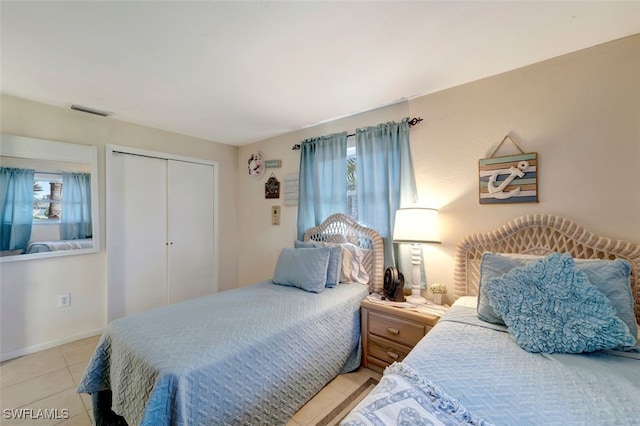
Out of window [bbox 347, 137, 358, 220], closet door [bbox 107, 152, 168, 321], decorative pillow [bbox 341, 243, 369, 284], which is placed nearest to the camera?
decorative pillow [bbox 341, 243, 369, 284]

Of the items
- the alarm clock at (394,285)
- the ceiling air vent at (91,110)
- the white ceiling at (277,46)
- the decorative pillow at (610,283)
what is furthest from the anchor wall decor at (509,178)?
the ceiling air vent at (91,110)

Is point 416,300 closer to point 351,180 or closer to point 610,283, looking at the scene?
point 610,283

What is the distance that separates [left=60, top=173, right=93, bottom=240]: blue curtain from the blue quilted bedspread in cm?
162

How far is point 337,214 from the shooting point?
2664 mm

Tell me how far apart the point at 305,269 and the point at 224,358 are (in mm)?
1047

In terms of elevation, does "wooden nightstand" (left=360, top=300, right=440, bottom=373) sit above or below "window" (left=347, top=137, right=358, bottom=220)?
below

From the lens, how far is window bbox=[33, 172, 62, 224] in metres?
2.35

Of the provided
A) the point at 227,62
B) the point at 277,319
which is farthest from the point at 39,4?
the point at 277,319

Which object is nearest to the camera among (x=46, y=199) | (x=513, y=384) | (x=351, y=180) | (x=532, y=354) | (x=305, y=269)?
(x=513, y=384)

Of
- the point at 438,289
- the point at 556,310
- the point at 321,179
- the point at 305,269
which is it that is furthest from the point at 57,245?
the point at 556,310

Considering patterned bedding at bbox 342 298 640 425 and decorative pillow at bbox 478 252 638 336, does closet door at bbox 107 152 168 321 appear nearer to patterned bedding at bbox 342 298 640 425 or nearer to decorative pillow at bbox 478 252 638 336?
patterned bedding at bbox 342 298 640 425

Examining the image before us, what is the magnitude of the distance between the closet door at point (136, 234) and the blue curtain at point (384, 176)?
2408mm

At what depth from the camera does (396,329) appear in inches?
76.0

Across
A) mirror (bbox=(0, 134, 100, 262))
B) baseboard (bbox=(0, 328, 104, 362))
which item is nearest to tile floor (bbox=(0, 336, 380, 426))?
baseboard (bbox=(0, 328, 104, 362))
